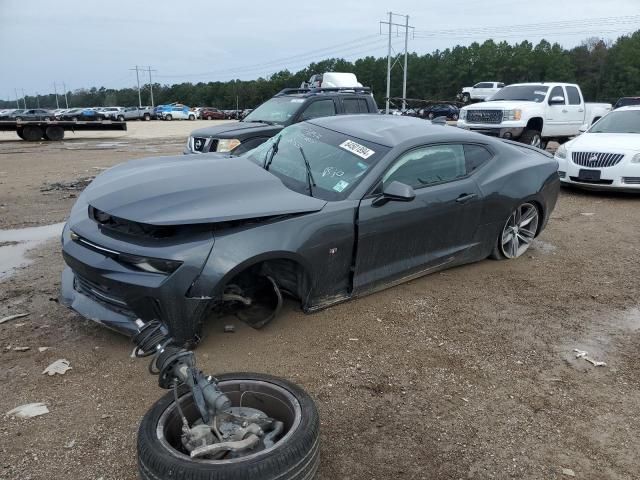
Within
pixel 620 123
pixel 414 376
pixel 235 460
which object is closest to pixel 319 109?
pixel 620 123

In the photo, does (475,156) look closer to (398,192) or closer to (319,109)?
(398,192)

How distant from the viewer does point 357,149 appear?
14.1 feet

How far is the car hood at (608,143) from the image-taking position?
8734 millimetres

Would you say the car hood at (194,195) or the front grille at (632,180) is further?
the front grille at (632,180)

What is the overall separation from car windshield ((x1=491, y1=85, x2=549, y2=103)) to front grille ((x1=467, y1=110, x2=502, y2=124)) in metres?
1.19

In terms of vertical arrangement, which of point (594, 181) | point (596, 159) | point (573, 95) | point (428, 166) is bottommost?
point (594, 181)

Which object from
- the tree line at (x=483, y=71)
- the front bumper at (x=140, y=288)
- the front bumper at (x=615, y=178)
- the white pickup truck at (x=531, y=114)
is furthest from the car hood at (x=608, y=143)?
the tree line at (x=483, y=71)

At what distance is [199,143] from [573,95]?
1121 cm

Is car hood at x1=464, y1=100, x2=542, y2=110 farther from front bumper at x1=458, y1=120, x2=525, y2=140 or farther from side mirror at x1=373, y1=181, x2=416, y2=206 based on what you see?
side mirror at x1=373, y1=181, x2=416, y2=206

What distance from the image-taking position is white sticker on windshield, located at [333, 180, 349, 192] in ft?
13.1

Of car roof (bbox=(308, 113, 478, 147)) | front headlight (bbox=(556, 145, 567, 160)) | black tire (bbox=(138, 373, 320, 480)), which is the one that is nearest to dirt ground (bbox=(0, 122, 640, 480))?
black tire (bbox=(138, 373, 320, 480))

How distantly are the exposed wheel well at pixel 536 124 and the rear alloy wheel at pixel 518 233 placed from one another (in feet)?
29.0

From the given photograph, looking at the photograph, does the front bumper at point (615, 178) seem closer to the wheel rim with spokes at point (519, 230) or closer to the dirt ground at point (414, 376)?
the wheel rim with spokes at point (519, 230)

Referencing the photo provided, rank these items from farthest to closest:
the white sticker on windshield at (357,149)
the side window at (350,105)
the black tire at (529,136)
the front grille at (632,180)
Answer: the black tire at (529,136)
the side window at (350,105)
the front grille at (632,180)
the white sticker on windshield at (357,149)
